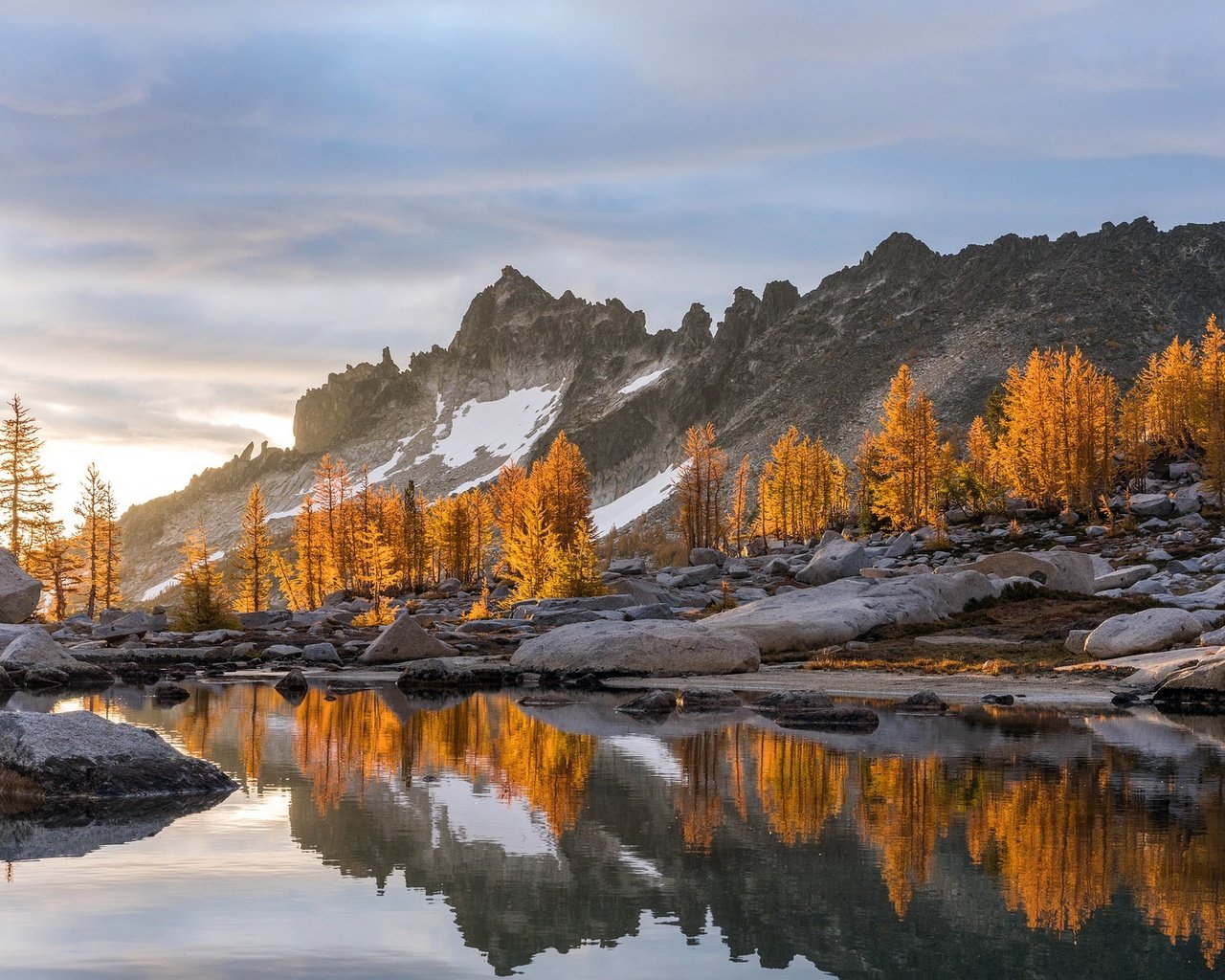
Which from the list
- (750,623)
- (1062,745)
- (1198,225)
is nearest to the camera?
(1062,745)

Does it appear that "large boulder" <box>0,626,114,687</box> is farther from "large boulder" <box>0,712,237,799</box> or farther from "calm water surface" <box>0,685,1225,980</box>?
"large boulder" <box>0,712,237,799</box>

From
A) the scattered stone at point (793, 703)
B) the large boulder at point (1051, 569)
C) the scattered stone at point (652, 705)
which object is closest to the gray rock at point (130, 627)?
the scattered stone at point (652, 705)

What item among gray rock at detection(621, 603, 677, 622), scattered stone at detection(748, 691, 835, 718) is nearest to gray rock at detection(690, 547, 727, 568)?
gray rock at detection(621, 603, 677, 622)

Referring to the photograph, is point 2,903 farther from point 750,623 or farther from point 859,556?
point 859,556

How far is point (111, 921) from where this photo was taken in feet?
26.9

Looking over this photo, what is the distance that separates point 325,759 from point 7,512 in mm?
58928

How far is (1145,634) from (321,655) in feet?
83.0

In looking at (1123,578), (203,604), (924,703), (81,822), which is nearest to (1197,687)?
(924,703)

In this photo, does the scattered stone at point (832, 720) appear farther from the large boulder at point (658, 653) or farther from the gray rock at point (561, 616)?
the gray rock at point (561, 616)

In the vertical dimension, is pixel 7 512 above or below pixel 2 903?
above

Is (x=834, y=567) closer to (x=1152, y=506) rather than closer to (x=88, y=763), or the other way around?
(x=1152, y=506)

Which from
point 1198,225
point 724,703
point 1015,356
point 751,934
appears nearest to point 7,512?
point 724,703

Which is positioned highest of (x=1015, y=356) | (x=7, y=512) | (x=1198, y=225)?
(x=1198, y=225)

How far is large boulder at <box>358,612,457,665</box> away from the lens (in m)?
37.9
